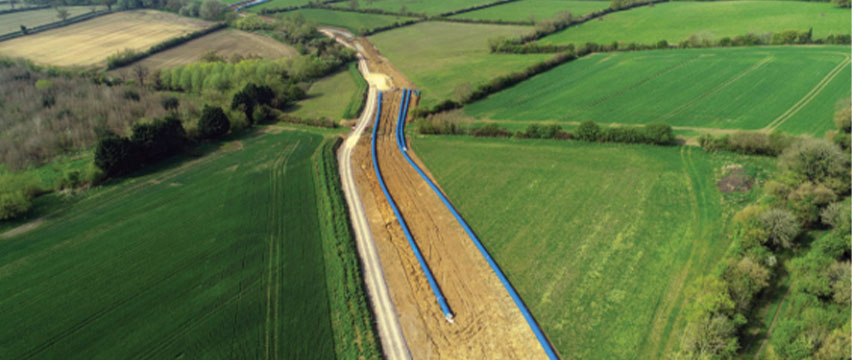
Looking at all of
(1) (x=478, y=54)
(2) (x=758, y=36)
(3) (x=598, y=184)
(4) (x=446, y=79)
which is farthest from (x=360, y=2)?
(3) (x=598, y=184)

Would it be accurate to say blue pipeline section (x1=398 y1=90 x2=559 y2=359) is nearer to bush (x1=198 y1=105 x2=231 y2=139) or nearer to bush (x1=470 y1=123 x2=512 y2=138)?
bush (x1=470 y1=123 x2=512 y2=138)

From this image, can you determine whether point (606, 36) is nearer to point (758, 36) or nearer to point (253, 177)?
point (758, 36)

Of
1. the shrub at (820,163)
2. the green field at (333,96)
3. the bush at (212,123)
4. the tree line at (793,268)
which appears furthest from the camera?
the green field at (333,96)

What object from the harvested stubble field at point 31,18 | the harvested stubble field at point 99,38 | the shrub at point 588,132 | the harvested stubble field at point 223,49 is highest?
the harvested stubble field at point 31,18

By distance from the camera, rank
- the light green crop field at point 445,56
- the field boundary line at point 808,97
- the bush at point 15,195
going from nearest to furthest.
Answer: the bush at point 15,195 < the field boundary line at point 808,97 < the light green crop field at point 445,56

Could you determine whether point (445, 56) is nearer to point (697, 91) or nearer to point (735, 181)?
point (697, 91)

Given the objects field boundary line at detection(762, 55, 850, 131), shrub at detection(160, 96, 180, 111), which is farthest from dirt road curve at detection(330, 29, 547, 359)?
field boundary line at detection(762, 55, 850, 131)

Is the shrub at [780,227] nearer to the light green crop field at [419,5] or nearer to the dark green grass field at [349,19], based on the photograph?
the dark green grass field at [349,19]

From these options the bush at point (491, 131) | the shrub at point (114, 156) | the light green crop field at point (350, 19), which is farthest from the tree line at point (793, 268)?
the light green crop field at point (350, 19)
